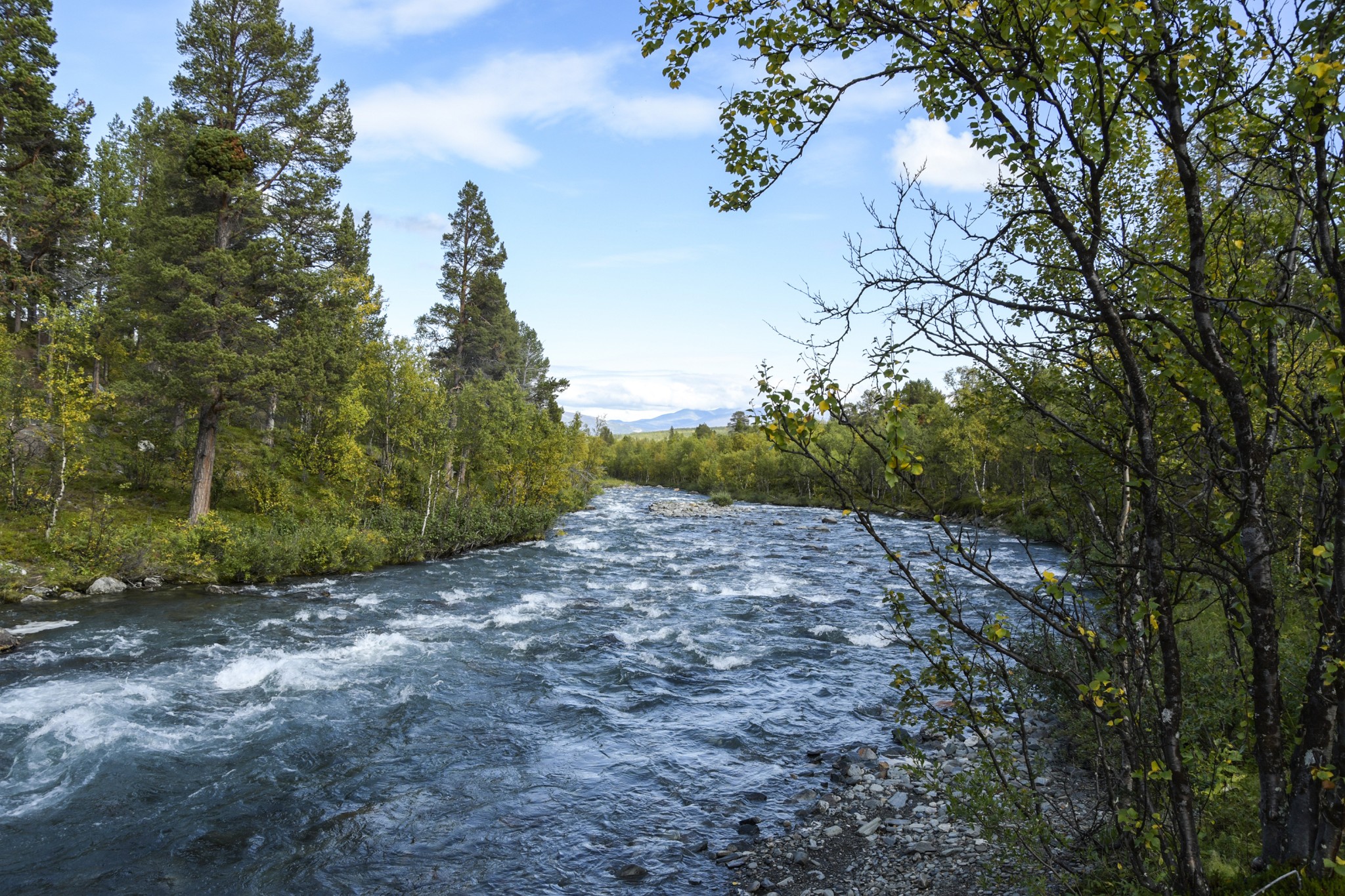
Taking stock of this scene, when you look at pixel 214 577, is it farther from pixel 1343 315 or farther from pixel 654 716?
pixel 1343 315

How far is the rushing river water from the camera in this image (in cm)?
917

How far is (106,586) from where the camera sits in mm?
21547

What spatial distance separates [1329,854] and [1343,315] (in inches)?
123

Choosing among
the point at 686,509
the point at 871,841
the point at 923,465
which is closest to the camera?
the point at 923,465

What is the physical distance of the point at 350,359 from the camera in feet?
108

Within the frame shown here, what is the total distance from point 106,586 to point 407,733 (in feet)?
50.7

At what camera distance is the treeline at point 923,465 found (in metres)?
4.92

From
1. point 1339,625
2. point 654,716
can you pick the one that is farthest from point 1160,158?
point 654,716

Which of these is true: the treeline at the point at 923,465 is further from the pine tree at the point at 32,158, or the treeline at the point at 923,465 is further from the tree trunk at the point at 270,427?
the pine tree at the point at 32,158

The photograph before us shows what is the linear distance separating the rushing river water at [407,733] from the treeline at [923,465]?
5.27 meters

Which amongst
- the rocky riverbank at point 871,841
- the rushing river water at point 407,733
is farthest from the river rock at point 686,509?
the rocky riverbank at point 871,841

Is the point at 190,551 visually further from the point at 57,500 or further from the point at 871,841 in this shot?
the point at 871,841

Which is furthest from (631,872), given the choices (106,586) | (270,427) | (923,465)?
(270,427)

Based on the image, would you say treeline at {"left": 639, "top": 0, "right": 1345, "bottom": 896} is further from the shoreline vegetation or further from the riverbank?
the riverbank
